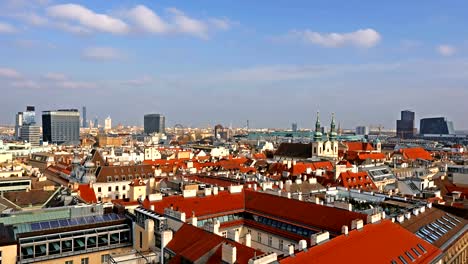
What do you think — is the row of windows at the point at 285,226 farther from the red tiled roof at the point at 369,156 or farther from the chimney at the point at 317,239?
the red tiled roof at the point at 369,156

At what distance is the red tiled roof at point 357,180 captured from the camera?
73.4 meters

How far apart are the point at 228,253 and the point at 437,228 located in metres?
22.8

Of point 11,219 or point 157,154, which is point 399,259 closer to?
point 11,219

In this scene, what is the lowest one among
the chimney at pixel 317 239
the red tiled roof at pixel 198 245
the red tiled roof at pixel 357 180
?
the red tiled roof at pixel 357 180

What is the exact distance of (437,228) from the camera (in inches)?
1439

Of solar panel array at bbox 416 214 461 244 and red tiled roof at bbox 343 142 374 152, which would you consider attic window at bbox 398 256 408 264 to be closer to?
solar panel array at bbox 416 214 461 244

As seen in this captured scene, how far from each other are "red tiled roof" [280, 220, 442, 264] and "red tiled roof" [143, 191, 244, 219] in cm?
1436

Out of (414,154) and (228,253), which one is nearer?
(228,253)

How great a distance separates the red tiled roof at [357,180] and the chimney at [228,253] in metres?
51.1

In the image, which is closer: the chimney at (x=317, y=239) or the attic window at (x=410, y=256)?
the chimney at (x=317, y=239)

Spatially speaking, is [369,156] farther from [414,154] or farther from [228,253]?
[228,253]

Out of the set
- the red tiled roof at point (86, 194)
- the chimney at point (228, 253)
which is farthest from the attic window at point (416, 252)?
the red tiled roof at point (86, 194)

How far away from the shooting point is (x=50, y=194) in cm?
5766

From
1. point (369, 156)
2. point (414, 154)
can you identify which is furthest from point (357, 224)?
point (414, 154)
